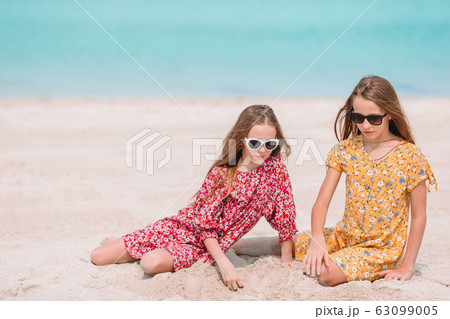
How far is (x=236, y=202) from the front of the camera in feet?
10.5

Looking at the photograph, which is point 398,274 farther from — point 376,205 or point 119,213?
point 119,213

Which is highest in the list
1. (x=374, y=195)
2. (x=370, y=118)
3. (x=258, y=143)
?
(x=370, y=118)

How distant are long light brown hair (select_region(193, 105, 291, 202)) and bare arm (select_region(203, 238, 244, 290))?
1.20 ft

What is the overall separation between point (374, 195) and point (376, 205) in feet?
0.21

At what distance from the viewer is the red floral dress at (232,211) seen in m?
3.15

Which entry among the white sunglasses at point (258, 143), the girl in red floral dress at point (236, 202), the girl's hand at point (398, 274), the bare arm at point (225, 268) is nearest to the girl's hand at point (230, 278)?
the bare arm at point (225, 268)

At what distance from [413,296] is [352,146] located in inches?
39.1

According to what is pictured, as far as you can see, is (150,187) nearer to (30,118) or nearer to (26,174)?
(26,174)

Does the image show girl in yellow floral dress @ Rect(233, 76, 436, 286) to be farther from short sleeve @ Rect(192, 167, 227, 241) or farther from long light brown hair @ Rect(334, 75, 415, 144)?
short sleeve @ Rect(192, 167, 227, 241)

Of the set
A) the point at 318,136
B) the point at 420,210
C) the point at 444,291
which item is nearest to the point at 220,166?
the point at 420,210

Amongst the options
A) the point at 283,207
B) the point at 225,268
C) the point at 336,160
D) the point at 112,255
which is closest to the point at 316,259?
the point at 283,207

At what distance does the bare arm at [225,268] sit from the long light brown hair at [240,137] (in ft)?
1.20

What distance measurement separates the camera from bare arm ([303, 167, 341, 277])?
9.55 ft

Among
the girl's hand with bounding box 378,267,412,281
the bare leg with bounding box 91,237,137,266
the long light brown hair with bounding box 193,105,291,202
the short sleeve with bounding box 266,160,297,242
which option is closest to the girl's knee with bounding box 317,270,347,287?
the girl's hand with bounding box 378,267,412,281
